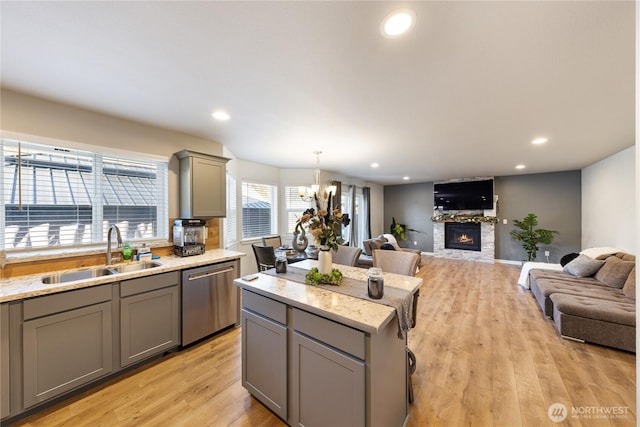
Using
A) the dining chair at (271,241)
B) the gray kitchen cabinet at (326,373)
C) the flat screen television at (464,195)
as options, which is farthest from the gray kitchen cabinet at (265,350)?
the flat screen television at (464,195)

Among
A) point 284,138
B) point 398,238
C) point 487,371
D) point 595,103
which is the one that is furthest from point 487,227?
point 284,138

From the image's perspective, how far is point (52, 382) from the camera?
178 cm

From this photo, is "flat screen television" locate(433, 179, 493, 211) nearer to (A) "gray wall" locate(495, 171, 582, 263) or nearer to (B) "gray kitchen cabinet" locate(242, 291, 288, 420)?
(A) "gray wall" locate(495, 171, 582, 263)

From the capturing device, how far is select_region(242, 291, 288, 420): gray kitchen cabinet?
1620mm

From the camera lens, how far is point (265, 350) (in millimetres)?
1729

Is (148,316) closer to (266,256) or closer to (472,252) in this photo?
(266,256)

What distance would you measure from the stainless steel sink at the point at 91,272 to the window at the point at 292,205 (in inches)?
129

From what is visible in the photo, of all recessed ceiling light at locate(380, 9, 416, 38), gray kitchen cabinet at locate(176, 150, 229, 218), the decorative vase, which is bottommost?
the decorative vase

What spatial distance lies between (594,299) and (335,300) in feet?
11.5

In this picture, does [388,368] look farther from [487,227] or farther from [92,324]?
[487,227]

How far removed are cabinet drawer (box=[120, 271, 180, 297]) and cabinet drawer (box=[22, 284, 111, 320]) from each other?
115 millimetres

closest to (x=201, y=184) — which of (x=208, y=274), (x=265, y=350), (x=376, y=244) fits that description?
(x=208, y=274)

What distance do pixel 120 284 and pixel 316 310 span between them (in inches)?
73.1

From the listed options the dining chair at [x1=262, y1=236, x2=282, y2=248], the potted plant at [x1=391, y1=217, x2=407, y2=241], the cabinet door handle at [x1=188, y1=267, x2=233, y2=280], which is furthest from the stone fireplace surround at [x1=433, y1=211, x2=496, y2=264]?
the cabinet door handle at [x1=188, y1=267, x2=233, y2=280]
